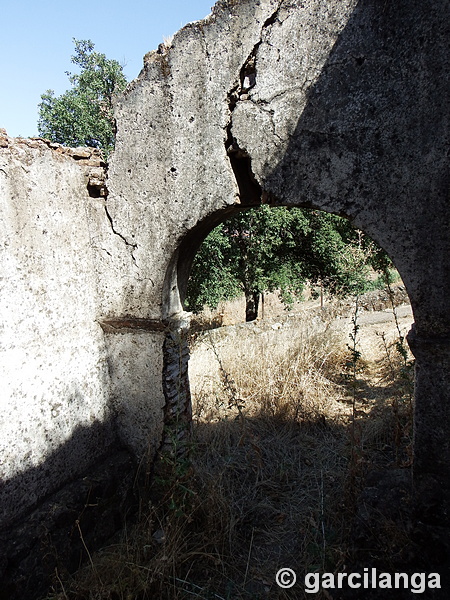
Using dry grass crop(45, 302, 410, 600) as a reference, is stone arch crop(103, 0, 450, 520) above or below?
above

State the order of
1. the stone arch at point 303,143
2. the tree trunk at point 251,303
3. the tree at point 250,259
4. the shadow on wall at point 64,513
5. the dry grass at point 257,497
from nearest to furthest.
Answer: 1. the stone arch at point 303,143
2. the shadow on wall at point 64,513
3. the dry grass at point 257,497
4. the tree at point 250,259
5. the tree trunk at point 251,303

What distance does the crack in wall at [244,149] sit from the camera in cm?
220

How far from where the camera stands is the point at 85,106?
1007cm

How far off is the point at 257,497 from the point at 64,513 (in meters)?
1.35

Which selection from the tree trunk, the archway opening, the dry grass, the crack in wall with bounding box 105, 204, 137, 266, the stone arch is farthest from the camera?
the tree trunk

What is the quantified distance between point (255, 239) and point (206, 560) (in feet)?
19.5

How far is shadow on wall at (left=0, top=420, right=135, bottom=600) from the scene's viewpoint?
2.11 metres

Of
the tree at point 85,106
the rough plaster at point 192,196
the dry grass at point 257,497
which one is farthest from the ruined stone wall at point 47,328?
the tree at point 85,106

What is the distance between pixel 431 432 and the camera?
193 cm

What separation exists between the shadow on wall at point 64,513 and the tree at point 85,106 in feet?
28.9
